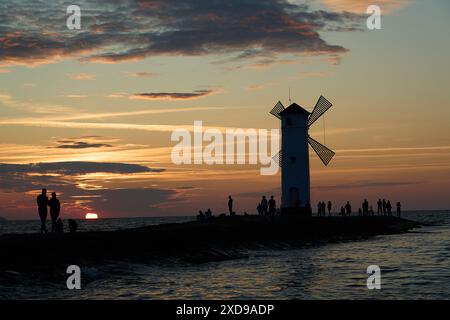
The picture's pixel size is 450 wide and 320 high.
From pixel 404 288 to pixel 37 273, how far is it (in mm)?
13016

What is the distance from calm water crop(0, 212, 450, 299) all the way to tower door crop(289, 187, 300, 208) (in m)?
25.9

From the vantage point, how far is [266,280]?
24.1m

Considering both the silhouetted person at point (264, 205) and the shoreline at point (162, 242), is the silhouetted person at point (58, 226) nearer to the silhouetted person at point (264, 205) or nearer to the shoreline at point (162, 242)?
the shoreline at point (162, 242)

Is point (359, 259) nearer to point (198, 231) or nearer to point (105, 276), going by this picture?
point (198, 231)

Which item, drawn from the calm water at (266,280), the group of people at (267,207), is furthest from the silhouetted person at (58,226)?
the group of people at (267,207)

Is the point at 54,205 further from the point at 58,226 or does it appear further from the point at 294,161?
the point at 294,161

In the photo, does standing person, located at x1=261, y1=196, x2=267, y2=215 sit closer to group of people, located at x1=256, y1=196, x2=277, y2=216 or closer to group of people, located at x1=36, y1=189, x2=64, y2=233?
group of people, located at x1=256, y1=196, x2=277, y2=216

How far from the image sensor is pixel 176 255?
3120cm

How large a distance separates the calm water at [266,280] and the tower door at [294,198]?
25.9 m

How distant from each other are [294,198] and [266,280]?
120 feet

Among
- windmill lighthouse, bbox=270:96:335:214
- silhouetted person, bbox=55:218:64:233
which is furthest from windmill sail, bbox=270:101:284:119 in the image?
silhouetted person, bbox=55:218:64:233

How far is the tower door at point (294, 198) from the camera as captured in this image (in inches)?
2360
